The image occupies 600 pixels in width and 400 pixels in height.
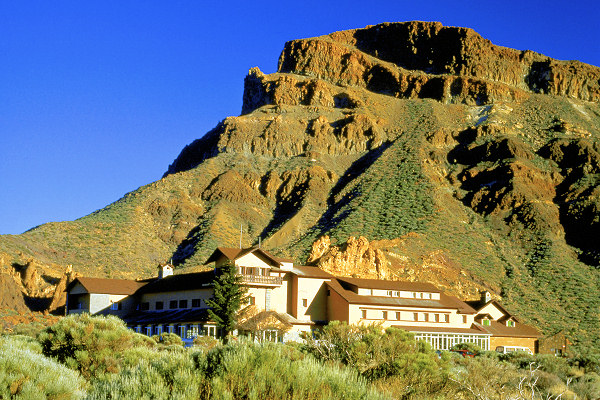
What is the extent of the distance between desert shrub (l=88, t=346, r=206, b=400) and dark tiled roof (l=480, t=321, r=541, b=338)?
50844 millimetres

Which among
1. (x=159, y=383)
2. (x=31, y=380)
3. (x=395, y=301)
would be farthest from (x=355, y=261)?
(x=159, y=383)

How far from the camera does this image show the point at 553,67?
129625 mm

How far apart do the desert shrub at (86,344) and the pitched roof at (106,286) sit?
3569 cm

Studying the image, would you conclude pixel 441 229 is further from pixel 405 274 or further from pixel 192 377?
pixel 192 377

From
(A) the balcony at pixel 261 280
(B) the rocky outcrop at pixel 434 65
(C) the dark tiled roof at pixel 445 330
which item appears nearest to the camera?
(A) the balcony at pixel 261 280

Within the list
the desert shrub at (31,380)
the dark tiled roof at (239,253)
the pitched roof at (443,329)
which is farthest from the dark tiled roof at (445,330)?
the desert shrub at (31,380)

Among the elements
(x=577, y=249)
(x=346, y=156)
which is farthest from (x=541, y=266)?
(x=346, y=156)

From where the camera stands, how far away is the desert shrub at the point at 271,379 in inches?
417

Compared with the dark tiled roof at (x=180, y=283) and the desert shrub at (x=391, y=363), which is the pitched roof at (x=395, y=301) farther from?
the desert shrub at (x=391, y=363)

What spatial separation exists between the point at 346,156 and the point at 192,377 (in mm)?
100452

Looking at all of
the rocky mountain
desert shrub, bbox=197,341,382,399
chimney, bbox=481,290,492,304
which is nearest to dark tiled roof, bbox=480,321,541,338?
chimney, bbox=481,290,492,304

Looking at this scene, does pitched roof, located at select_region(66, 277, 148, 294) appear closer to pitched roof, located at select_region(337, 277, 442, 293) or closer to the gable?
pitched roof, located at select_region(337, 277, 442, 293)

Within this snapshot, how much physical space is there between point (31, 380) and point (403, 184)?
81.6 m

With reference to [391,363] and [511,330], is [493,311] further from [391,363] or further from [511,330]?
[391,363]
